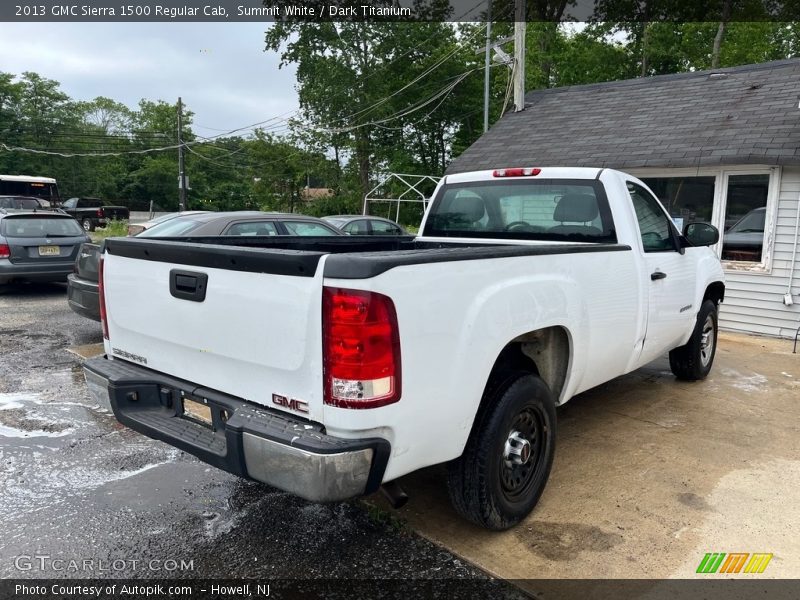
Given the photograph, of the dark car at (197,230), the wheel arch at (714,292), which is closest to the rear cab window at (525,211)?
the wheel arch at (714,292)

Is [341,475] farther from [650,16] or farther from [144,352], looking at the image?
[650,16]

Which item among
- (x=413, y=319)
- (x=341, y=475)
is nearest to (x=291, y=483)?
(x=341, y=475)

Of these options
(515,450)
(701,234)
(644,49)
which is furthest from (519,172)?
(644,49)

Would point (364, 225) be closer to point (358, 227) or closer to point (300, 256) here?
point (358, 227)

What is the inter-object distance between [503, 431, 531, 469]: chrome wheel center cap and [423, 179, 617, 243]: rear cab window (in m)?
1.72

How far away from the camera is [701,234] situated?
196 inches

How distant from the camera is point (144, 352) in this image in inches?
126

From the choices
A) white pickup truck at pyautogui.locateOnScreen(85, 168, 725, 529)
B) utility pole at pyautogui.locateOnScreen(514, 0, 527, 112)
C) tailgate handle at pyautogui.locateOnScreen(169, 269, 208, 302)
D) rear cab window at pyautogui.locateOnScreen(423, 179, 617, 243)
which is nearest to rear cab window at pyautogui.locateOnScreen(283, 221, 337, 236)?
rear cab window at pyautogui.locateOnScreen(423, 179, 617, 243)

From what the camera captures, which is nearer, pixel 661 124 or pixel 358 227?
pixel 661 124

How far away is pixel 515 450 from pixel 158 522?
196 centimetres

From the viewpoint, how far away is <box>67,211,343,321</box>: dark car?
6.96 m

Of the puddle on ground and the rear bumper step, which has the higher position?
the rear bumper step

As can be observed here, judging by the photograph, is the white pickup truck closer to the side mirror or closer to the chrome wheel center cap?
the chrome wheel center cap

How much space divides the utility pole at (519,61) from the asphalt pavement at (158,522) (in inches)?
441
